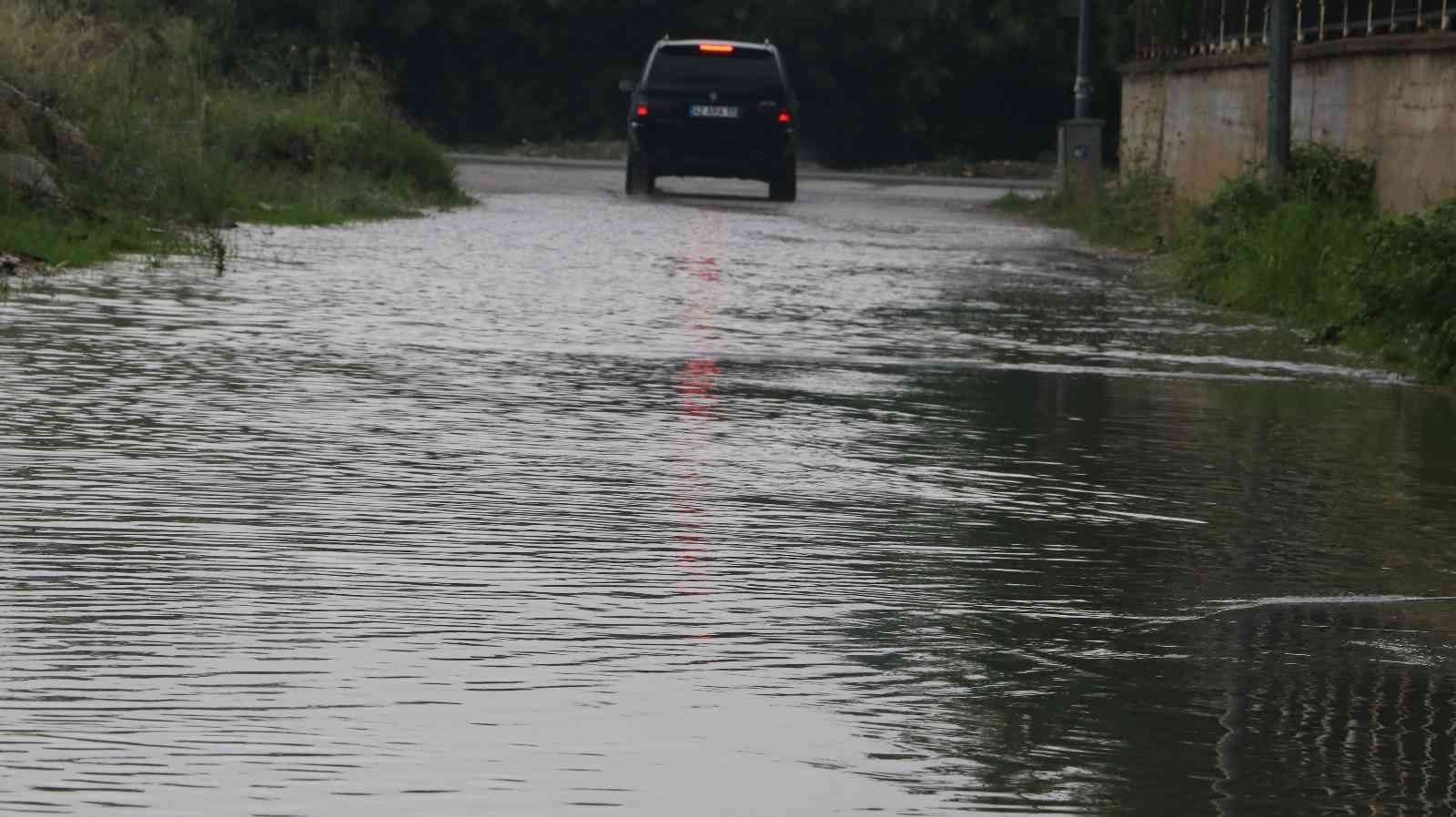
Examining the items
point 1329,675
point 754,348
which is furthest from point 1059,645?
point 754,348

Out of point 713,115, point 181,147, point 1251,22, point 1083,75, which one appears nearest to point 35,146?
point 181,147

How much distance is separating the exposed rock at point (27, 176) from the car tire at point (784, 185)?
1551 centimetres

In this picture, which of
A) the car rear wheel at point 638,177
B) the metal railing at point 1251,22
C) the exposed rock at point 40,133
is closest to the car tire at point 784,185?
the car rear wheel at point 638,177

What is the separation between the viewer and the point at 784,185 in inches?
1375

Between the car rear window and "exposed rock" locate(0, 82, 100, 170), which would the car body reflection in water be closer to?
"exposed rock" locate(0, 82, 100, 170)

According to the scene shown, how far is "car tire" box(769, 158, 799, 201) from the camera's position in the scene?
34.6 meters

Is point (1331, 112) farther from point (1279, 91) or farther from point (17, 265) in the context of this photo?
point (17, 265)

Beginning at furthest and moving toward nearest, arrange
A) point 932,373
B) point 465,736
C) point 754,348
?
point 754,348, point 932,373, point 465,736

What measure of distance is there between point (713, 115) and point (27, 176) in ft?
49.4

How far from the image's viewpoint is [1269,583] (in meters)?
7.66

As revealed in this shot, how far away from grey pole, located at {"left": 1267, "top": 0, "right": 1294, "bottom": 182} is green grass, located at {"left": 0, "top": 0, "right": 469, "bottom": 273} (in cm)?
765

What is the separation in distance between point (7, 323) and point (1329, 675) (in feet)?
28.0

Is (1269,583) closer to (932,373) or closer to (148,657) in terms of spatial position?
(148,657)

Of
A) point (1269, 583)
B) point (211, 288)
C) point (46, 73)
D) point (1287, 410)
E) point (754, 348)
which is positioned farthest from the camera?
point (46, 73)
